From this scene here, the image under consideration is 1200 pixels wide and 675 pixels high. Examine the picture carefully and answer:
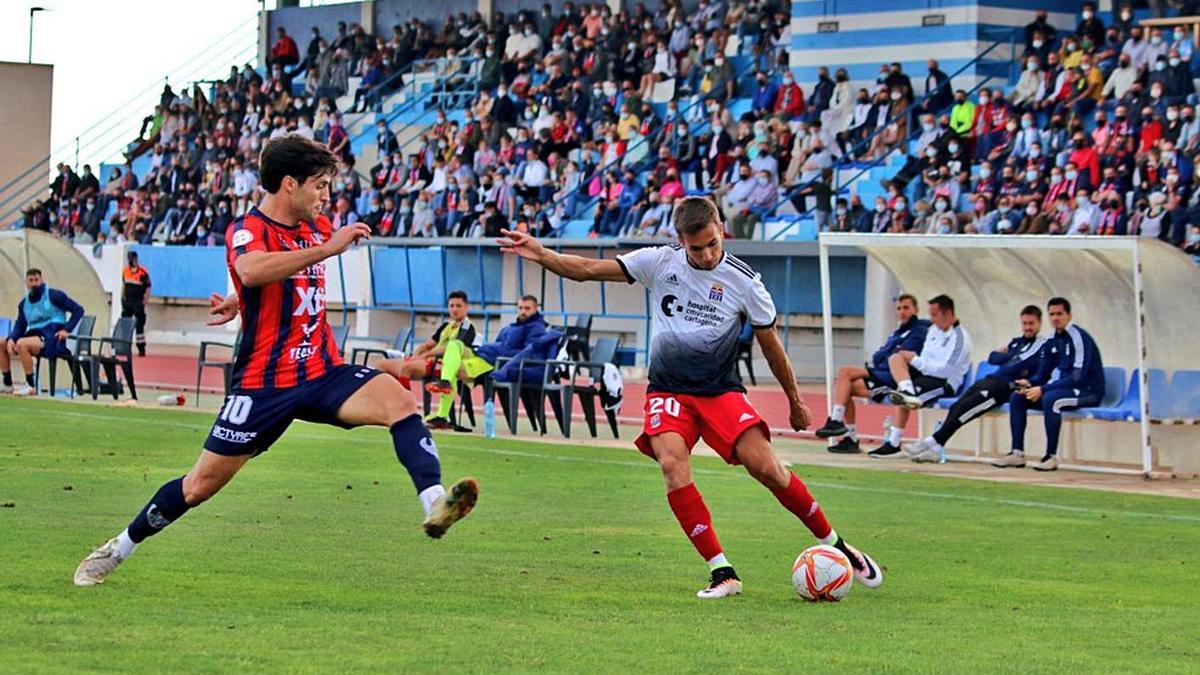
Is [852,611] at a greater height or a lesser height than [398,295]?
lesser

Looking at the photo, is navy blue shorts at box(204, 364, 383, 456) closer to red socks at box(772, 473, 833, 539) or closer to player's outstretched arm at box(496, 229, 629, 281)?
player's outstretched arm at box(496, 229, 629, 281)

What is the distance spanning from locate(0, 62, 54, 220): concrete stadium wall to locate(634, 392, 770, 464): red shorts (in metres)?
47.7

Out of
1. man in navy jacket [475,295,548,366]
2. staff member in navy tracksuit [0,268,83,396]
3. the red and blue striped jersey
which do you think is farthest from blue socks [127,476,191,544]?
staff member in navy tracksuit [0,268,83,396]

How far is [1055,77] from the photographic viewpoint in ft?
103

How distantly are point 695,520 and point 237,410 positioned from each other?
2.17 m

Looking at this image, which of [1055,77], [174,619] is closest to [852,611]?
[174,619]

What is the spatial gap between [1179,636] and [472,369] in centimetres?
1477

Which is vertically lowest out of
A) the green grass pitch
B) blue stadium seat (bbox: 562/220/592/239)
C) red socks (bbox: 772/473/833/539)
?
the green grass pitch

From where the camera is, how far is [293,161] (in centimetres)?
866

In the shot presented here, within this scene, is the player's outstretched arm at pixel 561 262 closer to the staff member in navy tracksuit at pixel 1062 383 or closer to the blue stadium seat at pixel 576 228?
the staff member in navy tracksuit at pixel 1062 383

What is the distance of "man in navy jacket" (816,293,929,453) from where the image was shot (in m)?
20.6

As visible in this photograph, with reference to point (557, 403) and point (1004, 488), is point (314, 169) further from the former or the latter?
point (557, 403)

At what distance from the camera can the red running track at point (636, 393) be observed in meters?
25.1

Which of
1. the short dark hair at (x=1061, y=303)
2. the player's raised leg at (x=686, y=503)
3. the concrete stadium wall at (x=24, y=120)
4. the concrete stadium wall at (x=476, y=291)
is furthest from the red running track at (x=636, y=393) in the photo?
the concrete stadium wall at (x=24, y=120)
